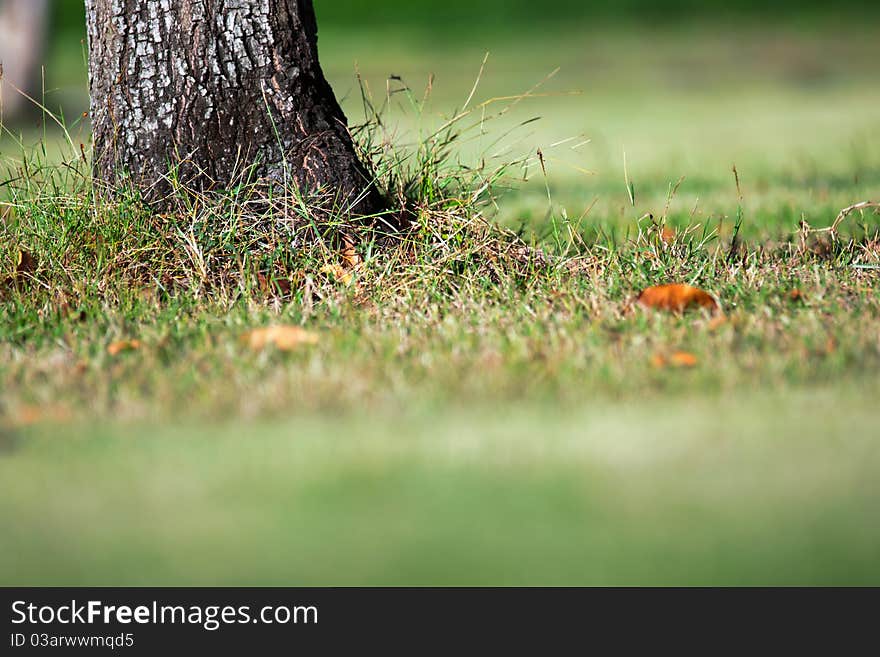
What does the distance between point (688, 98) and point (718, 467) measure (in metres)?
12.5

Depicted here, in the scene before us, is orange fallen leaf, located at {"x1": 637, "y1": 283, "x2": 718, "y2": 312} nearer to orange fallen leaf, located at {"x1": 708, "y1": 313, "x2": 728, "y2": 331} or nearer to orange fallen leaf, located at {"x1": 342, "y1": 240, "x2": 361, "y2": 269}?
orange fallen leaf, located at {"x1": 708, "y1": 313, "x2": 728, "y2": 331}

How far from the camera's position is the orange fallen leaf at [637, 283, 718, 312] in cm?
327

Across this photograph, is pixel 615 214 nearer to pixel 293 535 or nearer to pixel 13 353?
pixel 13 353

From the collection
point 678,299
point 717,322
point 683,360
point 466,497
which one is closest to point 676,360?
point 683,360

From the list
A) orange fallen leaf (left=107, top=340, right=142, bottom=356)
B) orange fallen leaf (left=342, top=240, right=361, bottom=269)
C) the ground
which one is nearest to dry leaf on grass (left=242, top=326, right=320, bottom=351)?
the ground

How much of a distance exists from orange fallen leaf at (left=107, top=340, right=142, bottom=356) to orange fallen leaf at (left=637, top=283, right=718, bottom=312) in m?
1.41

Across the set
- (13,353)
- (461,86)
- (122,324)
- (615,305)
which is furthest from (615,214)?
(461,86)

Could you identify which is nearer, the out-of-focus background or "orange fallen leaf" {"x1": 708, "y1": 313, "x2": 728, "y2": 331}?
"orange fallen leaf" {"x1": 708, "y1": 313, "x2": 728, "y2": 331}

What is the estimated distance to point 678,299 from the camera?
3.29 m

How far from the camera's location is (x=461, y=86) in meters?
16.1

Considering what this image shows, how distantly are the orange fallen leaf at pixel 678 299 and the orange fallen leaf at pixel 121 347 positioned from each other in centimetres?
141

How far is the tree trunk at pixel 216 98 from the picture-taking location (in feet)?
12.2

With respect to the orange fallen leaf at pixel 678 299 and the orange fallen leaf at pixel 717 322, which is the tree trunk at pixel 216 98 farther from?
the orange fallen leaf at pixel 717 322

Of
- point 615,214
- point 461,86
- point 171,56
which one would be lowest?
point 171,56
